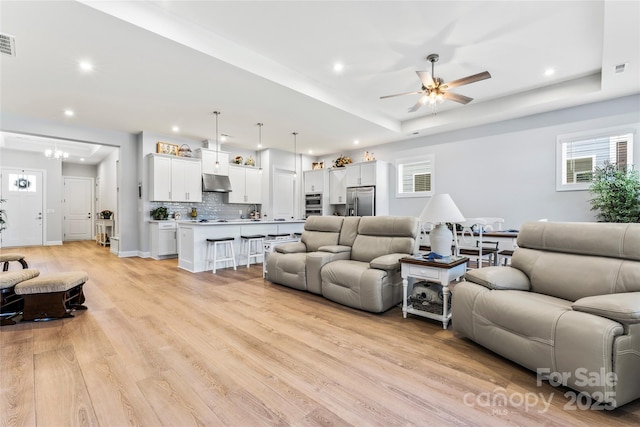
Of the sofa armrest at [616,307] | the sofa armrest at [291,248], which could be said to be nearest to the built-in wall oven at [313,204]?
the sofa armrest at [291,248]

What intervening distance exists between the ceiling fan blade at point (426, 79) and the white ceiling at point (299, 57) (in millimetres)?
436

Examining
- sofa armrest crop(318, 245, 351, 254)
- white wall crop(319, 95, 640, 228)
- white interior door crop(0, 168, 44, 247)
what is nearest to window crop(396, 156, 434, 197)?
white wall crop(319, 95, 640, 228)

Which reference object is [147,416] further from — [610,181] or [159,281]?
[610,181]

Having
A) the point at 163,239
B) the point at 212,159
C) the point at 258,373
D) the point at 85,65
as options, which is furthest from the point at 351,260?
the point at 212,159

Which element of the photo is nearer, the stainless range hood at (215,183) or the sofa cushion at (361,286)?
the sofa cushion at (361,286)

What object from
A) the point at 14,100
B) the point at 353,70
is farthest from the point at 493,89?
the point at 14,100

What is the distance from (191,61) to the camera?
3486mm

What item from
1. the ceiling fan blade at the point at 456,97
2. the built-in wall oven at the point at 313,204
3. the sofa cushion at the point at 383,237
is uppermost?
the ceiling fan blade at the point at 456,97

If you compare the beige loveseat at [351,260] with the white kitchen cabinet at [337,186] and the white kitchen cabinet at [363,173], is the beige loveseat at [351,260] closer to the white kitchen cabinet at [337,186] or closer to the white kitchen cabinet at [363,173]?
the white kitchen cabinet at [363,173]

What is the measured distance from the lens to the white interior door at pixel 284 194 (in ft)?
27.9

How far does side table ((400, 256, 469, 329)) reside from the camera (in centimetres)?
269

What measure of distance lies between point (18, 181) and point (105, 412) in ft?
34.8

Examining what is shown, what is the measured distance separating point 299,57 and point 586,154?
5.08 meters

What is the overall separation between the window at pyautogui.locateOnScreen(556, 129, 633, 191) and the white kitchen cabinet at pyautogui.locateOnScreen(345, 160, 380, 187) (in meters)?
3.55
